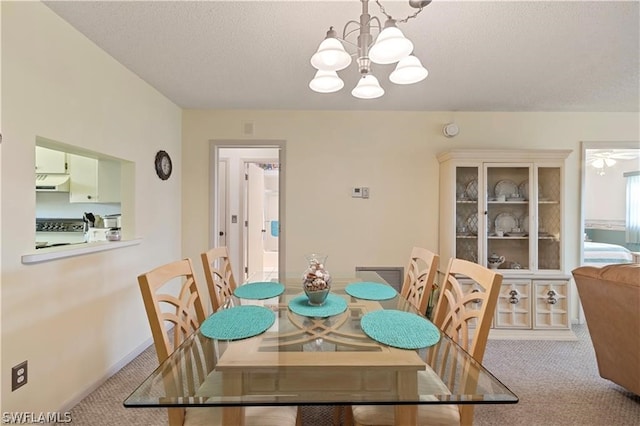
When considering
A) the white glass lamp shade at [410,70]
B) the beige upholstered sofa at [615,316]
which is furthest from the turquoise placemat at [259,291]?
the beige upholstered sofa at [615,316]

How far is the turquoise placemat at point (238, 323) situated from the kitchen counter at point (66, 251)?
3.31 feet

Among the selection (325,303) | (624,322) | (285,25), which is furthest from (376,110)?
(624,322)

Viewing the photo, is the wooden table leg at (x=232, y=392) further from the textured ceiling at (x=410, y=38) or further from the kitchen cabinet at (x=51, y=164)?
the kitchen cabinet at (x=51, y=164)

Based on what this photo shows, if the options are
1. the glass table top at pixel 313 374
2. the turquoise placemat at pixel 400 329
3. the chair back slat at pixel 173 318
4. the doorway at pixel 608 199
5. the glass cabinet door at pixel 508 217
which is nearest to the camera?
the glass table top at pixel 313 374

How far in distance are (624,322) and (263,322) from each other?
83.3 inches

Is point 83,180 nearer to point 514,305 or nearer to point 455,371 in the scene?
Result: point 455,371

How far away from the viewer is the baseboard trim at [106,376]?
186 centimetres

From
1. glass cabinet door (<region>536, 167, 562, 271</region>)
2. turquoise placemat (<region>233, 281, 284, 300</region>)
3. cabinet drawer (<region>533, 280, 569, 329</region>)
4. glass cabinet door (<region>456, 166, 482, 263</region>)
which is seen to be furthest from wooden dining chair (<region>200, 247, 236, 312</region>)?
glass cabinet door (<region>536, 167, 562, 271</region>)

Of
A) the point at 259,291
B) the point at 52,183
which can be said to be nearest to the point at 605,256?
the point at 259,291

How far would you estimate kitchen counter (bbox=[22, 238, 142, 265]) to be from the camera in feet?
5.20

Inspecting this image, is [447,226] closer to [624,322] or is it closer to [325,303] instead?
[624,322]

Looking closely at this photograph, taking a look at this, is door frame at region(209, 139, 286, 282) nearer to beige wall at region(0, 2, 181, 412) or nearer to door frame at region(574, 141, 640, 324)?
beige wall at region(0, 2, 181, 412)

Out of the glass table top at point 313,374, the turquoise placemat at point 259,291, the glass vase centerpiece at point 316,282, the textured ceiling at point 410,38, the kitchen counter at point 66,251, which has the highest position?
the textured ceiling at point 410,38

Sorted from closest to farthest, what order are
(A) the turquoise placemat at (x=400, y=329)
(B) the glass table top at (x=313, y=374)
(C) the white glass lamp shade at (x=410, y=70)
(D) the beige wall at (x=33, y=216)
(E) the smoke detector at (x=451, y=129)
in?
(B) the glass table top at (x=313, y=374), (A) the turquoise placemat at (x=400, y=329), (C) the white glass lamp shade at (x=410, y=70), (D) the beige wall at (x=33, y=216), (E) the smoke detector at (x=451, y=129)
